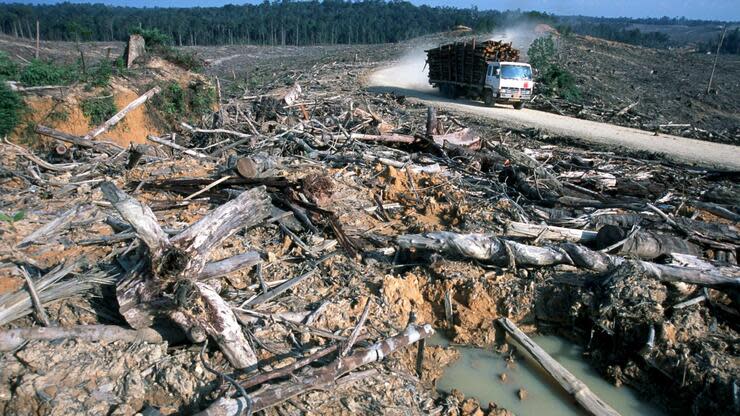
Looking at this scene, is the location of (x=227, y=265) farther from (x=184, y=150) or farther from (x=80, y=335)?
(x=184, y=150)

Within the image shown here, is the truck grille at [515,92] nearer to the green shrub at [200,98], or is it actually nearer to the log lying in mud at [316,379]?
the green shrub at [200,98]

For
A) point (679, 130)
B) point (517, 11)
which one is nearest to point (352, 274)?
point (679, 130)

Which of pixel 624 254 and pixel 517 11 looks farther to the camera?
pixel 517 11

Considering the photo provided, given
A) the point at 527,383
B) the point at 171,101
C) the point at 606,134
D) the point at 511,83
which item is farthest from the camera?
the point at 511,83

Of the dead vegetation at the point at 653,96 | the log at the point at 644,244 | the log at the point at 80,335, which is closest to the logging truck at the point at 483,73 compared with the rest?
the dead vegetation at the point at 653,96

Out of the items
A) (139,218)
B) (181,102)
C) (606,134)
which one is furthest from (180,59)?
(606,134)

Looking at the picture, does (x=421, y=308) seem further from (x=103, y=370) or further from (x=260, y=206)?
(x=103, y=370)

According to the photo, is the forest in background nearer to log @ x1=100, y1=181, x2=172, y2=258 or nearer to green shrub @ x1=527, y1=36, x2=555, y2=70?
green shrub @ x1=527, y1=36, x2=555, y2=70

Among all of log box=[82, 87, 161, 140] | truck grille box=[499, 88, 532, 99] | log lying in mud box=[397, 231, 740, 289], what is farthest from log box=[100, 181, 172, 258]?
truck grille box=[499, 88, 532, 99]
